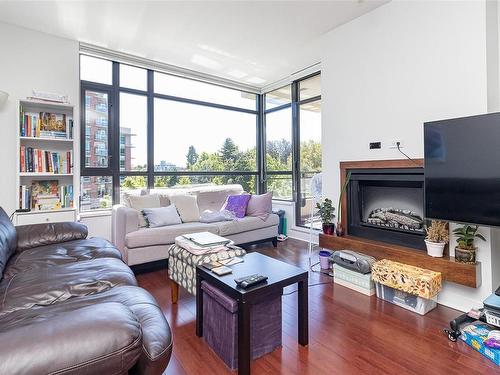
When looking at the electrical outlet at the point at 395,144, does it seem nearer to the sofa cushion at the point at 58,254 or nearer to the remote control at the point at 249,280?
the remote control at the point at 249,280

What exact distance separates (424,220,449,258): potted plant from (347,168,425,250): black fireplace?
0.18 meters

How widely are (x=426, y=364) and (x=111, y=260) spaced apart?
209cm

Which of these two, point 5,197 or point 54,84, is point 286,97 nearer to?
point 54,84

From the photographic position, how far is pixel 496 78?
7.09ft

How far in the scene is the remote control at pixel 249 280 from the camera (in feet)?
4.93

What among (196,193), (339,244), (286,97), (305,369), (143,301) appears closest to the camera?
(143,301)

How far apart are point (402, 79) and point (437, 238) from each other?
4.83ft

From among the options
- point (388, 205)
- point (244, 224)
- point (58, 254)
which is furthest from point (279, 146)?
point (58, 254)

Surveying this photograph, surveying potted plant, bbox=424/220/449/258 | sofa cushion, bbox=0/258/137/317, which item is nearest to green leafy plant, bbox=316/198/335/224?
potted plant, bbox=424/220/449/258

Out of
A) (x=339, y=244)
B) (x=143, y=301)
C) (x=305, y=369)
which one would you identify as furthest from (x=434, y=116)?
(x=143, y=301)

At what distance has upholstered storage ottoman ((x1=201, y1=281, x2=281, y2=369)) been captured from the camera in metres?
1.54

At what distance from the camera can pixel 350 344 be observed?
1.75 metres

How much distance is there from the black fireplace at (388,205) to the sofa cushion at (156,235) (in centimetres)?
184

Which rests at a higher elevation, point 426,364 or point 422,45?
point 422,45
